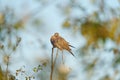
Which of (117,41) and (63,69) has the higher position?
(117,41)

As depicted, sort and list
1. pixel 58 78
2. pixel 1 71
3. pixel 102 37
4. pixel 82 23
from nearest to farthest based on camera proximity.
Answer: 1. pixel 1 71
2. pixel 58 78
3. pixel 102 37
4. pixel 82 23

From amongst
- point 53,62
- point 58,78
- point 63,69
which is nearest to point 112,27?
point 58,78

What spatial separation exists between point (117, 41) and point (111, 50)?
0.09m

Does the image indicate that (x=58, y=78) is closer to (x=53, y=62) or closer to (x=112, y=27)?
(x=53, y=62)

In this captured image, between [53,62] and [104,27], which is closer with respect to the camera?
[53,62]

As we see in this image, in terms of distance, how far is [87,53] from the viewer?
4074 millimetres

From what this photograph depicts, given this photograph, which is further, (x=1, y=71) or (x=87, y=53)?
(x=87, y=53)

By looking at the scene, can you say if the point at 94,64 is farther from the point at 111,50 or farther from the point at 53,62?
the point at 53,62

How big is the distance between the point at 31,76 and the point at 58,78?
1.75ft

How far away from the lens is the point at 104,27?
361 centimetres

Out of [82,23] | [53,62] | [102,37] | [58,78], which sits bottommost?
[53,62]

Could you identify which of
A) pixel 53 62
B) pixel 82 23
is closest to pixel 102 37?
pixel 82 23

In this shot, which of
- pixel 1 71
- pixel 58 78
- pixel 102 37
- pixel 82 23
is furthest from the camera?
pixel 82 23

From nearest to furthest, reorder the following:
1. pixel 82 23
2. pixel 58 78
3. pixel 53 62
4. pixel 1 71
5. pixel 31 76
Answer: pixel 53 62, pixel 31 76, pixel 1 71, pixel 58 78, pixel 82 23
